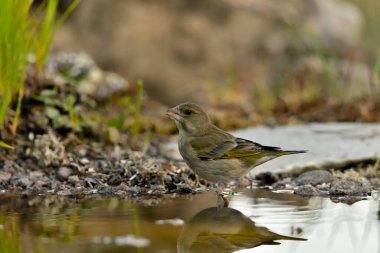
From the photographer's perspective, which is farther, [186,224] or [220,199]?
[220,199]

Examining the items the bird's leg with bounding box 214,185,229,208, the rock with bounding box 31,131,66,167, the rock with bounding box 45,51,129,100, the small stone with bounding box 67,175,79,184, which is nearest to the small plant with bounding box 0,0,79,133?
the rock with bounding box 31,131,66,167

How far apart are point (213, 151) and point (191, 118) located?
37 cm

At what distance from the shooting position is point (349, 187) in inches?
229

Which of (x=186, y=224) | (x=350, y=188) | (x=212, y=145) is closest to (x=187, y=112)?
(x=212, y=145)

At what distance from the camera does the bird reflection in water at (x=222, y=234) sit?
3.90m

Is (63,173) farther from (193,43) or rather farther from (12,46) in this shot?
(193,43)

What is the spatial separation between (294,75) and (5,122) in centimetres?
603

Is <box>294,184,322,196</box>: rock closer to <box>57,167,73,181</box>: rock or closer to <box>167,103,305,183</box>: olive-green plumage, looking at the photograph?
<box>167,103,305,183</box>: olive-green plumage

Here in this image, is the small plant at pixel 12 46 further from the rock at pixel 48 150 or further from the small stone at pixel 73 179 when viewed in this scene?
the small stone at pixel 73 179

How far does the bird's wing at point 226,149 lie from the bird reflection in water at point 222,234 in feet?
3.62

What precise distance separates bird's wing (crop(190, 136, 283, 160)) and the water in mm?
388

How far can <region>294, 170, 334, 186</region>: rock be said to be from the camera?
6234 mm

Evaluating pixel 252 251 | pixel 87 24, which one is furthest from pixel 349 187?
pixel 87 24

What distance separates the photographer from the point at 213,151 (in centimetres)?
611
